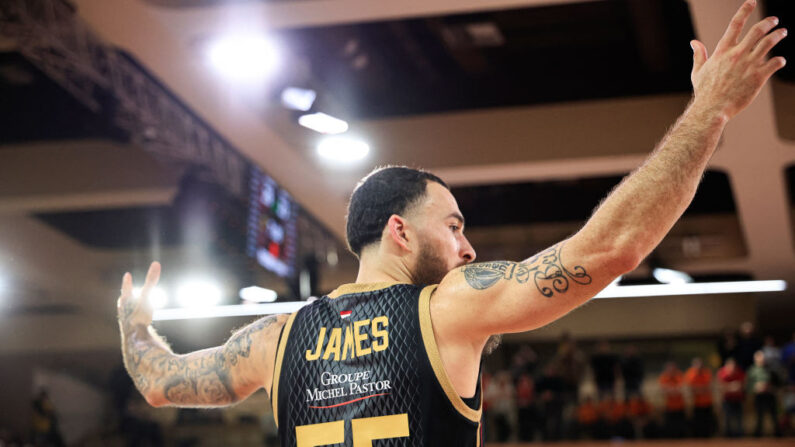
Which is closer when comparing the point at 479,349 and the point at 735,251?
the point at 479,349

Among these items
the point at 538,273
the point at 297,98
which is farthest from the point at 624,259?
the point at 297,98

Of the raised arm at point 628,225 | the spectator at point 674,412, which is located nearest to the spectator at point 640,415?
the spectator at point 674,412

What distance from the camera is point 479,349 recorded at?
6.18ft

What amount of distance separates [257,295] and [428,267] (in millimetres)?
11824

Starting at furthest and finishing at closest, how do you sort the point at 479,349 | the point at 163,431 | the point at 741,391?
the point at 163,431 < the point at 741,391 < the point at 479,349

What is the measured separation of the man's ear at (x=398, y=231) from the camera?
2047 mm

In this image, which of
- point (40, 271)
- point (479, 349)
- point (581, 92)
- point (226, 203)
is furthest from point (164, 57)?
point (40, 271)

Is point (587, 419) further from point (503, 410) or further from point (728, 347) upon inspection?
point (728, 347)

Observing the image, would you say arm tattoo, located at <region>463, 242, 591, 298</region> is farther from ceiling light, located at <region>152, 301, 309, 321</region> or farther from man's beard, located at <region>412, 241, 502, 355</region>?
ceiling light, located at <region>152, 301, 309, 321</region>

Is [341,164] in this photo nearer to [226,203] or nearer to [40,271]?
[226,203]

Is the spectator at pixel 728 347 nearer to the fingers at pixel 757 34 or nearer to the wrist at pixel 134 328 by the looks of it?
the wrist at pixel 134 328

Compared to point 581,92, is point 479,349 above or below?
below

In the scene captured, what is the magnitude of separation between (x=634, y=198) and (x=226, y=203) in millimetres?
7763

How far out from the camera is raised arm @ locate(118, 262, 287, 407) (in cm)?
218
